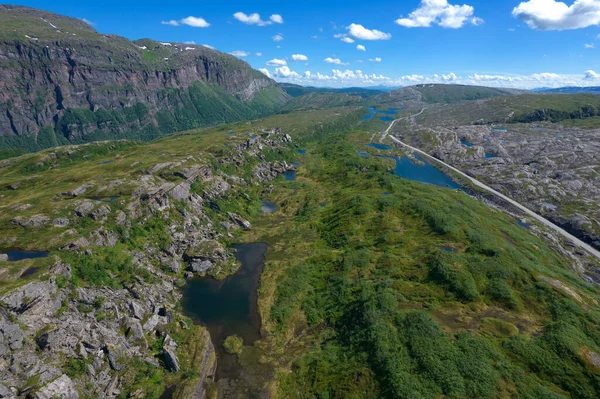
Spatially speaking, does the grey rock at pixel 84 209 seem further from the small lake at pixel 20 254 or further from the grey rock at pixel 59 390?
the grey rock at pixel 59 390

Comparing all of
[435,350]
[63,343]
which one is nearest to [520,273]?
[435,350]

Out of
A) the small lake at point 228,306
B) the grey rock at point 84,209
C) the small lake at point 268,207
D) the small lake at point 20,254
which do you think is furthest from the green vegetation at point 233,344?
the small lake at point 268,207

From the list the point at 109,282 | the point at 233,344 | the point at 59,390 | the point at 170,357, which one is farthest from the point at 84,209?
the point at 233,344

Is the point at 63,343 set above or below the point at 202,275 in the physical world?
above

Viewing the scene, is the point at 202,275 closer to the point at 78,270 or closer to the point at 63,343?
the point at 78,270

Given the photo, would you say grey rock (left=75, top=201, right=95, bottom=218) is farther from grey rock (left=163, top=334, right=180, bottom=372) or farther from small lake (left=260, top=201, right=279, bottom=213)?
small lake (left=260, top=201, right=279, bottom=213)

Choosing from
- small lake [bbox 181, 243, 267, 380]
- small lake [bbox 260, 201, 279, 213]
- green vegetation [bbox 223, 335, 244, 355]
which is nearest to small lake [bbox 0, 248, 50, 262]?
small lake [bbox 181, 243, 267, 380]
